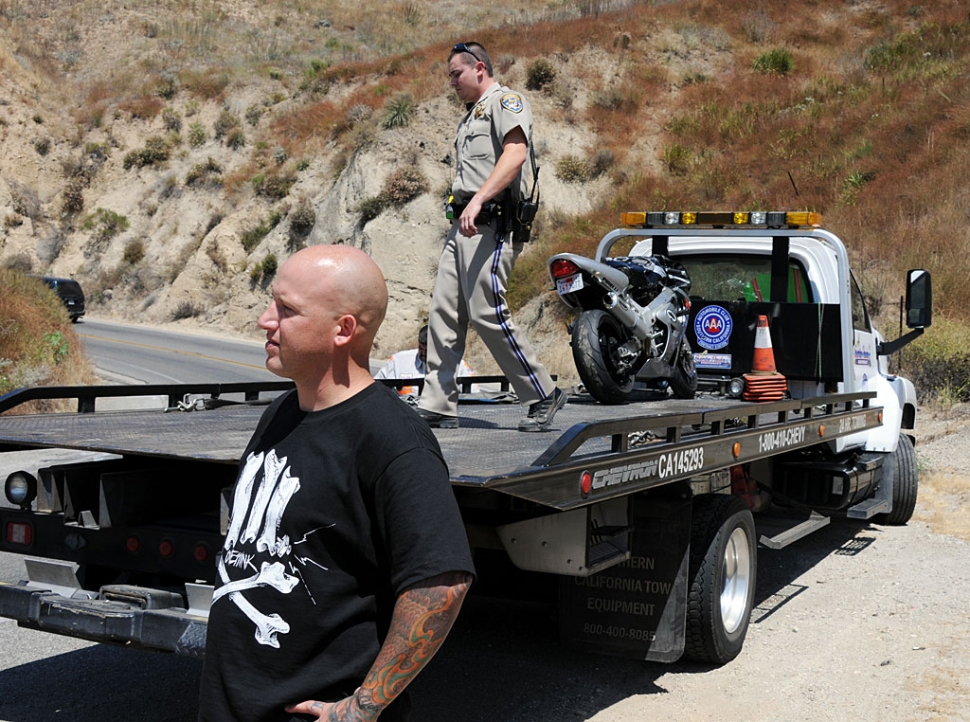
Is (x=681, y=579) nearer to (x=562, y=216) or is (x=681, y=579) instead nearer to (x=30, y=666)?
(x=30, y=666)

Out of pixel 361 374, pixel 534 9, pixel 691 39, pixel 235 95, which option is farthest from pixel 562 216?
pixel 534 9

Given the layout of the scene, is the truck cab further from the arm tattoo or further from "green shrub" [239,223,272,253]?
"green shrub" [239,223,272,253]

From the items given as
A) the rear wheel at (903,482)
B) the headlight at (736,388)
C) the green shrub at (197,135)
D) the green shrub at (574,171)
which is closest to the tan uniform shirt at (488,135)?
the headlight at (736,388)

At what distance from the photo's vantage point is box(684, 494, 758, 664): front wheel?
501cm

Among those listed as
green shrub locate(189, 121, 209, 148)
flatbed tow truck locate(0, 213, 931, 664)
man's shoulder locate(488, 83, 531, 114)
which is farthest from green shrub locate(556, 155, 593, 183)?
man's shoulder locate(488, 83, 531, 114)

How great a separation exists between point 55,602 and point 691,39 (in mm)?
35476

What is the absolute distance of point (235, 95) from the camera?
44.2 m

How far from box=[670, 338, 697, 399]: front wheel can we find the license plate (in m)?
1.04

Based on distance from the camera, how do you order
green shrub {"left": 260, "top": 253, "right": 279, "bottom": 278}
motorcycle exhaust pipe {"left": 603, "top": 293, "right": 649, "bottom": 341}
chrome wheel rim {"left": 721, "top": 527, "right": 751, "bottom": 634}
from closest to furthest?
1. chrome wheel rim {"left": 721, "top": 527, "right": 751, "bottom": 634}
2. motorcycle exhaust pipe {"left": 603, "top": 293, "right": 649, "bottom": 341}
3. green shrub {"left": 260, "top": 253, "right": 279, "bottom": 278}

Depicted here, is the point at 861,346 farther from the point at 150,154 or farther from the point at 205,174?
the point at 150,154

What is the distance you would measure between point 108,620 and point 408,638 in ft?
6.97

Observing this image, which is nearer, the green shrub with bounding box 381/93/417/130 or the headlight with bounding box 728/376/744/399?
the headlight with bounding box 728/376/744/399

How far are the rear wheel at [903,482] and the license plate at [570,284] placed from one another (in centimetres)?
320

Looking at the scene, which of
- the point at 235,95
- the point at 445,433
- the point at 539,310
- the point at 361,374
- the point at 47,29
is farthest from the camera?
the point at 47,29
